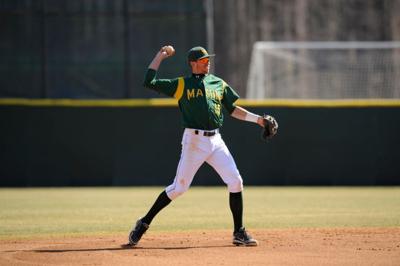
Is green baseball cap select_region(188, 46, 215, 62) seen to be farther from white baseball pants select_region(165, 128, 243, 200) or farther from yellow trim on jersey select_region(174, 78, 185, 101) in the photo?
white baseball pants select_region(165, 128, 243, 200)

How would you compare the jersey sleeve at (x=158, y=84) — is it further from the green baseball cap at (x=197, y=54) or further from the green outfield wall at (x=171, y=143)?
the green outfield wall at (x=171, y=143)

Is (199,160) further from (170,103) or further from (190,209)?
(170,103)

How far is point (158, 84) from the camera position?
27.0 ft

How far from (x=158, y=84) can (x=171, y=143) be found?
29.2 feet

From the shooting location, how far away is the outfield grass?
10.3m

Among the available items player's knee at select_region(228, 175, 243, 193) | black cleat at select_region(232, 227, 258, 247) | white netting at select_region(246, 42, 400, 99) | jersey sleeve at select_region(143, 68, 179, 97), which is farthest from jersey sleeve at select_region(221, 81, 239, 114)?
white netting at select_region(246, 42, 400, 99)

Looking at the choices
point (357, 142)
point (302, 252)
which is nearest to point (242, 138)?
point (357, 142)

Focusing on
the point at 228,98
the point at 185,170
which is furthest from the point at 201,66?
the point at 185,170

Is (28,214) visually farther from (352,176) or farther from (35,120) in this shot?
(352,176)

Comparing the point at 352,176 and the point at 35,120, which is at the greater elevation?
the point at 35,120

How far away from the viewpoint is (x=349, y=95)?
780 inches

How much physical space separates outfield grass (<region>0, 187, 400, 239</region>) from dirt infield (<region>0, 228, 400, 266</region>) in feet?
2.70

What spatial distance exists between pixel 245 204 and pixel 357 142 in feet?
15.1

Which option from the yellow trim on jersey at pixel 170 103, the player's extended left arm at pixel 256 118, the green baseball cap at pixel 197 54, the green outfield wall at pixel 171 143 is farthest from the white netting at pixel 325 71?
the green baseball cap at pixel 197 54
